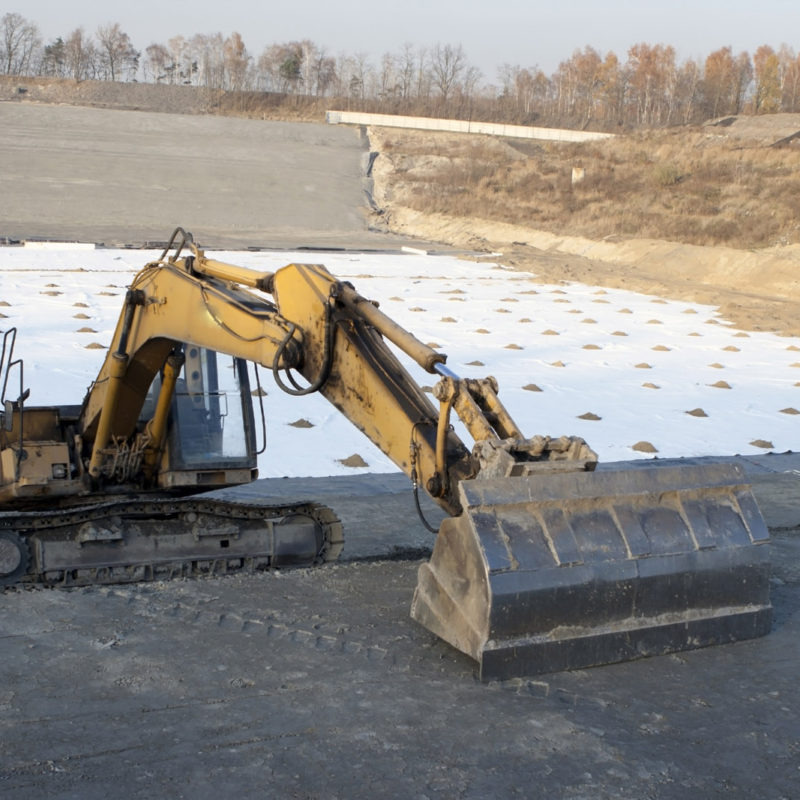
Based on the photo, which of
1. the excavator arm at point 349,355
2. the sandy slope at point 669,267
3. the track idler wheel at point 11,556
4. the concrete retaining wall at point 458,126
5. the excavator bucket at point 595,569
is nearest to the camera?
the excavator bucket at point 595,569

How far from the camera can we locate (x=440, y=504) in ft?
16.3

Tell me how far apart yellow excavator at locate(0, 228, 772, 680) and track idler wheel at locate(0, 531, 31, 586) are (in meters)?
0.01

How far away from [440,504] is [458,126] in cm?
6647

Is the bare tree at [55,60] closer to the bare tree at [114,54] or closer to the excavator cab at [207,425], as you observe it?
the bare tree at [114,54]

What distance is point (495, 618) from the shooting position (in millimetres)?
4621

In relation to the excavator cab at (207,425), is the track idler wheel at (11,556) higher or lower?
lower

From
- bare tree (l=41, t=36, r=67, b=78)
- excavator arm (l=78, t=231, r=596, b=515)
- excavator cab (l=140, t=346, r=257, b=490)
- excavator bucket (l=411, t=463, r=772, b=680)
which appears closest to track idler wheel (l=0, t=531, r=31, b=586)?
excavator cab (l=140, t=346, r=257, b=490)

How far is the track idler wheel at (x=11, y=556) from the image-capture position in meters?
6.06

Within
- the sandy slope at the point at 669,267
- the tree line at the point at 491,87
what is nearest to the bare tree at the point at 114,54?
the tree line at the point at 491,87

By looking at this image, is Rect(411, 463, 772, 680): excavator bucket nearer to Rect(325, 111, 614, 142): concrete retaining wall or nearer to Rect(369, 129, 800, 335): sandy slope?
Rect(369, 129, 800, 335): sandy slope

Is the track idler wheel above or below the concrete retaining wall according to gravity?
below

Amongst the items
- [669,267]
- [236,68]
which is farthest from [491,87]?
[669,267]

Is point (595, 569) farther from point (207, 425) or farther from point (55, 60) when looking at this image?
point (55, 60)

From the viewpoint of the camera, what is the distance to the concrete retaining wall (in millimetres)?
65062
